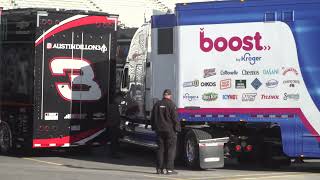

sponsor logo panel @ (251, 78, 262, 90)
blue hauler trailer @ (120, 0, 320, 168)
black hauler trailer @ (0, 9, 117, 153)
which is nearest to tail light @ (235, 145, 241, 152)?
blue hauler trailer @ (120, 0, 320, 168)

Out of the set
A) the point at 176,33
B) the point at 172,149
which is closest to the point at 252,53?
the point at 176,33

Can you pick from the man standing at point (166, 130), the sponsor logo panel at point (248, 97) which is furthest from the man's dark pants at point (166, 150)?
the sponsor logo panel at point (248, 97)

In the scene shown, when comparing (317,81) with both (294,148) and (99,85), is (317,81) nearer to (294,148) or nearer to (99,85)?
(294,148)

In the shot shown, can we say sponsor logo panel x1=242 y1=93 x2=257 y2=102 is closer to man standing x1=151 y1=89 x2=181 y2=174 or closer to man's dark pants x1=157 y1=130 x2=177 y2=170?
man standing x1=151 y1=89 x2=181 y2=174

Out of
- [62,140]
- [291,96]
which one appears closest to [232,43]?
[291,96]

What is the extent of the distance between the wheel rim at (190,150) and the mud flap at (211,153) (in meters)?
0.38

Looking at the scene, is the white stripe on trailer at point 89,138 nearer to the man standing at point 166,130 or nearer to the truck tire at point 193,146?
the truck tire at point 193,146

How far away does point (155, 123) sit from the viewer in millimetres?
13234

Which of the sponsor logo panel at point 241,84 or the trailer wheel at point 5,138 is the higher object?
the sponsor logo panel at point 241,84

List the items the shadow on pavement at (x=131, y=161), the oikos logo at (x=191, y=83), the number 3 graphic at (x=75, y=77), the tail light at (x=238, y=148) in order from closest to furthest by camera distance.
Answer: the oikos logo at (x=191, y=83)
the tail light at (x=238, y=148)
the shadow on pavement at (x=131, y=161)
the number 3 graphic at (x=75, y=77)

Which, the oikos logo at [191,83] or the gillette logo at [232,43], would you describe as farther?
the oikos logo at [191,83]

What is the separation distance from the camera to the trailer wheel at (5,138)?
55.6 ft

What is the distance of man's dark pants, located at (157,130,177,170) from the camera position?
13078 mm

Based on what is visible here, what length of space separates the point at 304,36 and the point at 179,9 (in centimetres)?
281
